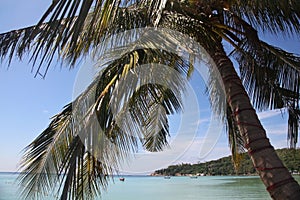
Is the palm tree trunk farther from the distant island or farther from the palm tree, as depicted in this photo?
the distant island

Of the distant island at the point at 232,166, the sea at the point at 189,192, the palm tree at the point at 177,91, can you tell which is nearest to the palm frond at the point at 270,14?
the palm tree at the point at 177,91

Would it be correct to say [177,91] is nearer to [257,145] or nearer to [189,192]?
[257,145]

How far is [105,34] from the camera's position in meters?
3.59

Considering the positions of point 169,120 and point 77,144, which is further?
point 169,120

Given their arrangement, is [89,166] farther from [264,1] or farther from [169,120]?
[264,1]

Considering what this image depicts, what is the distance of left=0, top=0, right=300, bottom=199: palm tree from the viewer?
321cm

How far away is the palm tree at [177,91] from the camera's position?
321 centimetres

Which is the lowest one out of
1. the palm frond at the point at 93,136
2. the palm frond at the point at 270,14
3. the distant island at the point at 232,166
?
the distant island at the point at 232,166

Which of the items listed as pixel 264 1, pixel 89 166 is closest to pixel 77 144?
pixel 89 166

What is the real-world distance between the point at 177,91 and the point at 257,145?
58.6 inches

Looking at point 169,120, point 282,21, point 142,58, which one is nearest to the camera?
point 142,58

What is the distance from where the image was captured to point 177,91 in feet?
14.6

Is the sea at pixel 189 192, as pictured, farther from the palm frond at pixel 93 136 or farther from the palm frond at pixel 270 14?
the palm frond at pixel 270 14

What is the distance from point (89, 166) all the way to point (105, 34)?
1601 millimetres
